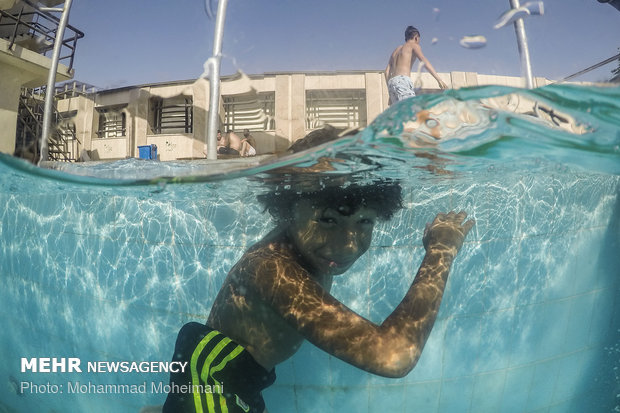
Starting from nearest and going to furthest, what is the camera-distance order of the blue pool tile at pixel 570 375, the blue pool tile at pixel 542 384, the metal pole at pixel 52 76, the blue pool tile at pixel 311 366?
the metal pole at pixel 52 76
the blue pool tile at pixel 311 366
the blue pool tile at pixel 542 384
the blue pool tile at pixel 570 375

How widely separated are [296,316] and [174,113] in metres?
2.21

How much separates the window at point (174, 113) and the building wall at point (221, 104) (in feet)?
0.14

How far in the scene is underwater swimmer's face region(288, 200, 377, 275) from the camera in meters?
2.58

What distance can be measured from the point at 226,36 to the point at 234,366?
313 cm

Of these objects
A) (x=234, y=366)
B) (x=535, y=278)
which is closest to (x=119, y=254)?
(x=234, y=366)

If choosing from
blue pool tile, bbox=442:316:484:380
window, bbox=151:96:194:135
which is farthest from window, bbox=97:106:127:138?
blue pool tile, bbox=442:316:484:380

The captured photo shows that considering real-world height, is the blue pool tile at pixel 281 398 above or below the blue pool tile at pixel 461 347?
below

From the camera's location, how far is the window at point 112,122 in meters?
3.05

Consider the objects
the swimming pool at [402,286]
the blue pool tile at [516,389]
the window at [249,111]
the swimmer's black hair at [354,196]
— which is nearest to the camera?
the window at [249,111]

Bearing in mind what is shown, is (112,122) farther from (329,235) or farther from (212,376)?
(212,376)

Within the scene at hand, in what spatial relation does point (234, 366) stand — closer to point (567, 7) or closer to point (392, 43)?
point (392, 43)

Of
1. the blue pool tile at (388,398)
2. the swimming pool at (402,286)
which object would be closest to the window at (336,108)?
the swimming pool at (402,286)

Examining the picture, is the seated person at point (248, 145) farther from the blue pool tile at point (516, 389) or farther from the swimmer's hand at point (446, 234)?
the blue pool tile at point (516, 389)

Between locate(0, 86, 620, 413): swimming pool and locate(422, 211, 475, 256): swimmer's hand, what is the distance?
135 centimetres
